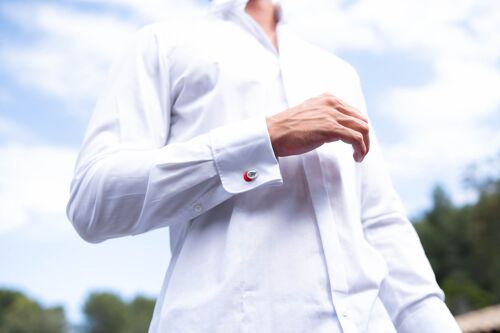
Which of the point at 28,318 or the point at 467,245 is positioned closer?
the point at 467,245

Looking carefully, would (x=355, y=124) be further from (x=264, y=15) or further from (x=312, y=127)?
(x=264, y=15)

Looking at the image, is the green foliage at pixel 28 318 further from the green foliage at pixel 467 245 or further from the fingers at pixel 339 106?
the fingers at pixel 339 106

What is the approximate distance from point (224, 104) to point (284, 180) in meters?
0.21

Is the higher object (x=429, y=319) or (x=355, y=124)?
(x=355, y=124)

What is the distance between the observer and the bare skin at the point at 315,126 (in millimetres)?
1299

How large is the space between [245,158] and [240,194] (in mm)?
96

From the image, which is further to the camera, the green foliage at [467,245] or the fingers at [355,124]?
the green foliage at [467,245]

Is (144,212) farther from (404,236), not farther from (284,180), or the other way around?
(404,236)

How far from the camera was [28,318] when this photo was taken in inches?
2889

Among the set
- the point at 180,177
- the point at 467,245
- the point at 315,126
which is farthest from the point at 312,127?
the point at 467,245

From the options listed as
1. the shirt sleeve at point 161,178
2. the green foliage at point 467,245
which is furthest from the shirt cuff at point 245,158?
the green foliage at point 467,245

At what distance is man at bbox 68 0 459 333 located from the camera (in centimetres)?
129

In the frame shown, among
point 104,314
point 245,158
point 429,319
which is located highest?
point 245,158

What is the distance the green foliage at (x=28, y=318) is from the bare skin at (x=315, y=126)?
231 feet
